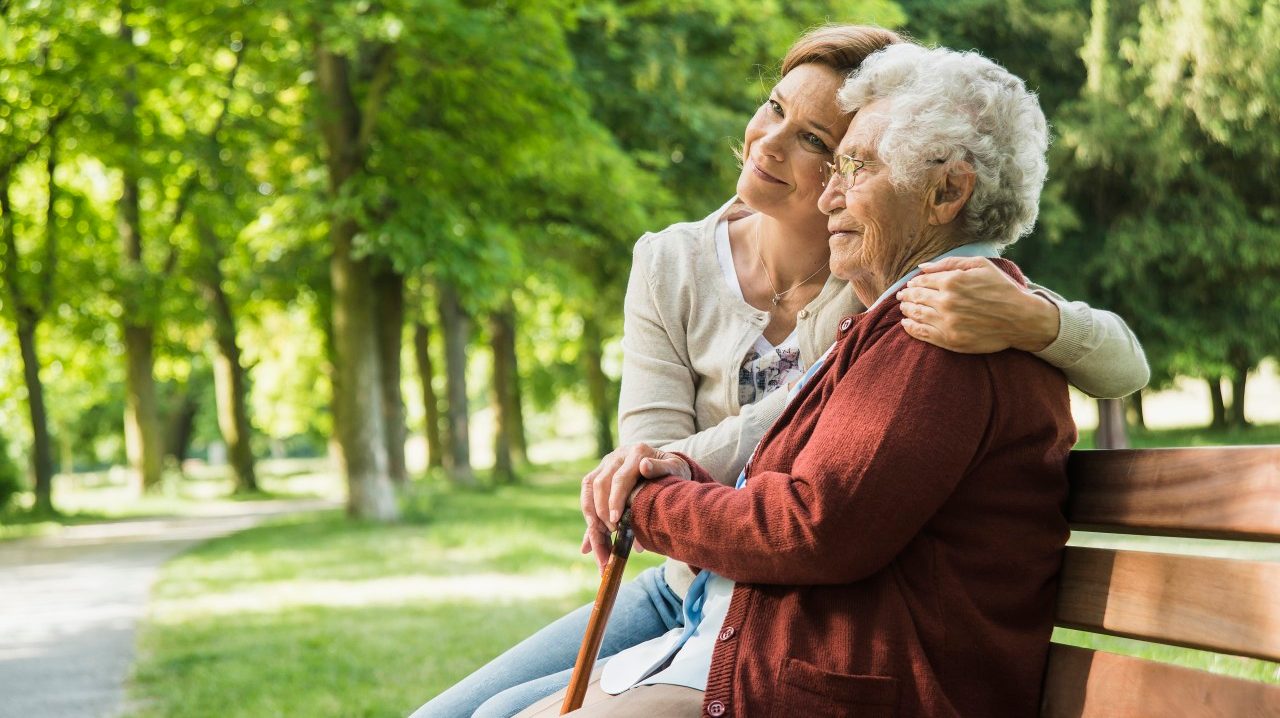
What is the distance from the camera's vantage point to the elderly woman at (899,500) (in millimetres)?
1754

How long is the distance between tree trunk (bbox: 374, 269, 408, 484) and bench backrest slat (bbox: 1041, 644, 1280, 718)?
16.8 meters

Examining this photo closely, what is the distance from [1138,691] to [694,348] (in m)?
1.05

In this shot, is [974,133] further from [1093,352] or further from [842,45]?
[842,45]

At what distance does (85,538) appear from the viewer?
16.3 meters

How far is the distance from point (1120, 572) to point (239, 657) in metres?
6.13

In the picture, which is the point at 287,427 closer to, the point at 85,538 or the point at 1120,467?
the point at 85,538

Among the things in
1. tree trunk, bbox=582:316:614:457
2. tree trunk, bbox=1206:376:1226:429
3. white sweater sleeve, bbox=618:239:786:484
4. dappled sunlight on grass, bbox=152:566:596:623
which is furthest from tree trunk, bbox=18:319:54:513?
tree trunk, bbox=1206:376:1226:429

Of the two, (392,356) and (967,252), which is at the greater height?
(392,356)

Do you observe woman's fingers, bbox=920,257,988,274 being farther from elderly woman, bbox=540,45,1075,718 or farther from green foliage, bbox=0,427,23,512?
green foliage, bbox=0,427,23,512

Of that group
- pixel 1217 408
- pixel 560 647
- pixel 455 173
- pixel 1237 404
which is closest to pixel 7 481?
pixel 455 173

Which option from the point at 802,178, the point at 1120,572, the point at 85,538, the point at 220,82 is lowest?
the point at 85,538

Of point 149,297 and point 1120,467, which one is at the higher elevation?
point 149,297

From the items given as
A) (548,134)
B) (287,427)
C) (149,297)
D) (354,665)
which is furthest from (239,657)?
(287,427)

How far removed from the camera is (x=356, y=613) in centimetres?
866
